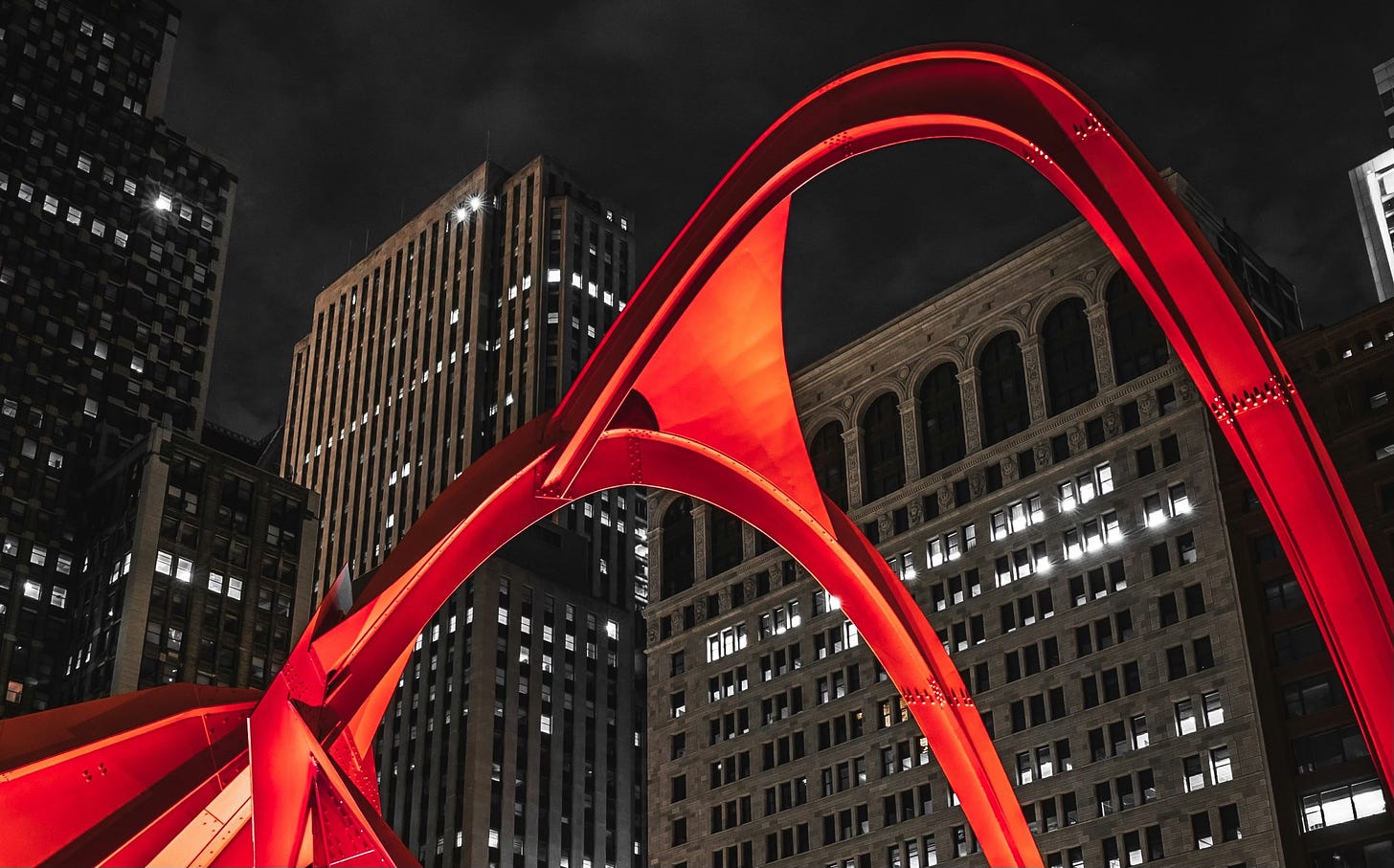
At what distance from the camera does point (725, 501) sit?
110ft

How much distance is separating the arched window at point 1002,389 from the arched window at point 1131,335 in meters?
6.12

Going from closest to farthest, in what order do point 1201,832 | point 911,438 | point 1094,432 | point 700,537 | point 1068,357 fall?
1. point 1201,832
2. point 1094,432
3. point 1068,357
4. point 911,438
5. point 700,537

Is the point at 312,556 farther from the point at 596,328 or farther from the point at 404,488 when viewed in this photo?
the point at 596,328

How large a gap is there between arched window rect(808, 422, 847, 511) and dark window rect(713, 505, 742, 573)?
7274 mm

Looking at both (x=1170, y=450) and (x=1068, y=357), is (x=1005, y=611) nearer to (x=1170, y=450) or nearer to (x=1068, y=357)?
(x=1170, y=450)

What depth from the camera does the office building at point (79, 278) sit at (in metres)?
120

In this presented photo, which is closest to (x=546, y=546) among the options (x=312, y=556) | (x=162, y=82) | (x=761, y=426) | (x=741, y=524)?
(x=312, y=556)

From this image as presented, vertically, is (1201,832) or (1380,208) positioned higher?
(1380,208)

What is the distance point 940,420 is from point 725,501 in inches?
2454

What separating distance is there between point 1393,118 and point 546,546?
87.3 meters

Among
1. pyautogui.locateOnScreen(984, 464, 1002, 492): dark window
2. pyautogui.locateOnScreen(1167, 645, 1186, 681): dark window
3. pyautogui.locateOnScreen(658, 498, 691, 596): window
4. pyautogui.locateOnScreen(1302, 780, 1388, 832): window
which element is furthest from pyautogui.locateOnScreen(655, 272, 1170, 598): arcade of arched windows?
pyautogui.locateOnScreen(1302, 780, 1388, 832): window

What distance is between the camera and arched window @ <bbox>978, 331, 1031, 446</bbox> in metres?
Answer: 89.9

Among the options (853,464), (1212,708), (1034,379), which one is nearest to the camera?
(1212,708)

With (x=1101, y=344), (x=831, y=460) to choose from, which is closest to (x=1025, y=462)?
(x=1101, y=344)
